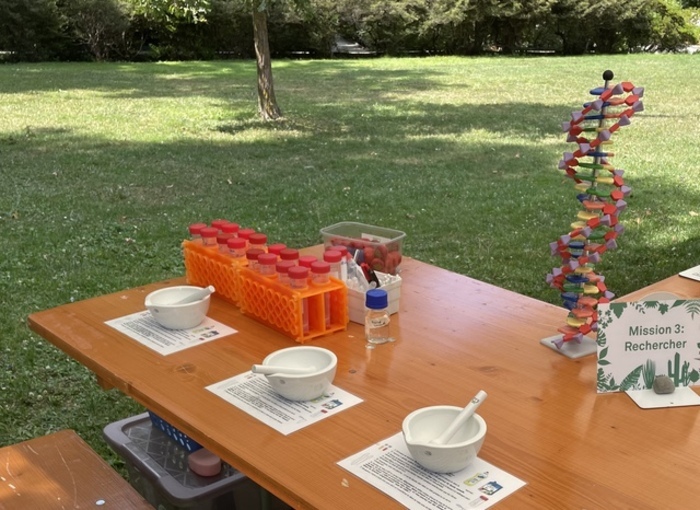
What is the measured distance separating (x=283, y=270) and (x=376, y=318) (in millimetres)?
257

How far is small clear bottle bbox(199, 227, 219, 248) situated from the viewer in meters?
2.16

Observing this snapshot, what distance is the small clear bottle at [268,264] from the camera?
1899mm

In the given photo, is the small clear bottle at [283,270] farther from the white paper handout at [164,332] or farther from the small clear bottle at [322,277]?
the white paper handout at [164,332]

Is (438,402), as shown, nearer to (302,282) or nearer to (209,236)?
(302,282)

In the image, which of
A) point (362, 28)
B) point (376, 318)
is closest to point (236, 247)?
point (376, 318)

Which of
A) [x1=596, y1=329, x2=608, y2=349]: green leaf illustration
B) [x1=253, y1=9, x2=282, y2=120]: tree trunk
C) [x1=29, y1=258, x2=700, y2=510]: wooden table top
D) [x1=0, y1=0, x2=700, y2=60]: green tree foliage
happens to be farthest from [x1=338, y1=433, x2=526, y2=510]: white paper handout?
[x1=0, y1=0, x2=700, y2=60]: green tree foliage

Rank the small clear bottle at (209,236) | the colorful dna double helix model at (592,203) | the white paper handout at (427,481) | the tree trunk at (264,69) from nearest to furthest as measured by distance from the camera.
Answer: the white paper handout at (427,481)
the colorful dna double helix model at (592,203)
the small clear bottle at (209,236)
the tree trunk at (264,69)

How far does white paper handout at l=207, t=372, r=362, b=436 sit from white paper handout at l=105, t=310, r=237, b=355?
24 centimetres

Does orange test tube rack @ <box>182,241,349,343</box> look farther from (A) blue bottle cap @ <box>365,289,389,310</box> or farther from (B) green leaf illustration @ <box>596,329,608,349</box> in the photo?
(B) green leaf illustration @ <box>596,329,608,349</box>

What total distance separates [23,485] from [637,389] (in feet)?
4.69

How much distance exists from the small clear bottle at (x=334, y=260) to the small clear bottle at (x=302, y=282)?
0.12 metres

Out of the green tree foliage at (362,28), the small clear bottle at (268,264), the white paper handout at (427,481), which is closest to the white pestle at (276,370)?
the white paper handout at (427,481)

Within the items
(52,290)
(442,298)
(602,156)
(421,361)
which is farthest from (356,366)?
(52,290)

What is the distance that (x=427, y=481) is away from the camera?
1.25m
